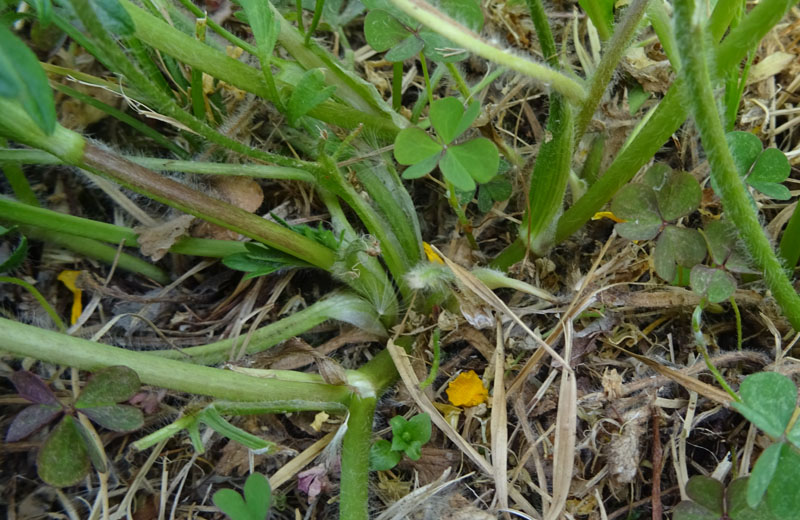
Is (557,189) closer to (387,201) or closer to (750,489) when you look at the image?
(387,201)

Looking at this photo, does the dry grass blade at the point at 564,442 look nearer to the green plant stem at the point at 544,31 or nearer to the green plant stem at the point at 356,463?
the green plant stem at the point at 356,463

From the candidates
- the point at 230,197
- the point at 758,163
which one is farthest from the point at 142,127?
the point at 758,163

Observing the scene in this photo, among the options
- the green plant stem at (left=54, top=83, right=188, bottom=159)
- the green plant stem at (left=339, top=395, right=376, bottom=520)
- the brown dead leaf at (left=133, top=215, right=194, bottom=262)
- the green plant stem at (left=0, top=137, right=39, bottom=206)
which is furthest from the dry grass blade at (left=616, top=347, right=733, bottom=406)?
the green plant stem at (left=0, top=137, right=39, bottom=206)

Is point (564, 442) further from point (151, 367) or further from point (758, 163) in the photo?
point (151, 367)

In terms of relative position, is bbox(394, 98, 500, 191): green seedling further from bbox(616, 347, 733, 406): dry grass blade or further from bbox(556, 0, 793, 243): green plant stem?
bbox(616, 347, 733, 406): dry grass blade

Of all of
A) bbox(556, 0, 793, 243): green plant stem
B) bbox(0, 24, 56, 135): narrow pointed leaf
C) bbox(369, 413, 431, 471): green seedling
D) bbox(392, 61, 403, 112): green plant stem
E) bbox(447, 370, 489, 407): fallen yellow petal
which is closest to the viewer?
bbox(0, 24, 56, 135): narrow pointed leaf

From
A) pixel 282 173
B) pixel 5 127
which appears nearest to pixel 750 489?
pixel 282 173
